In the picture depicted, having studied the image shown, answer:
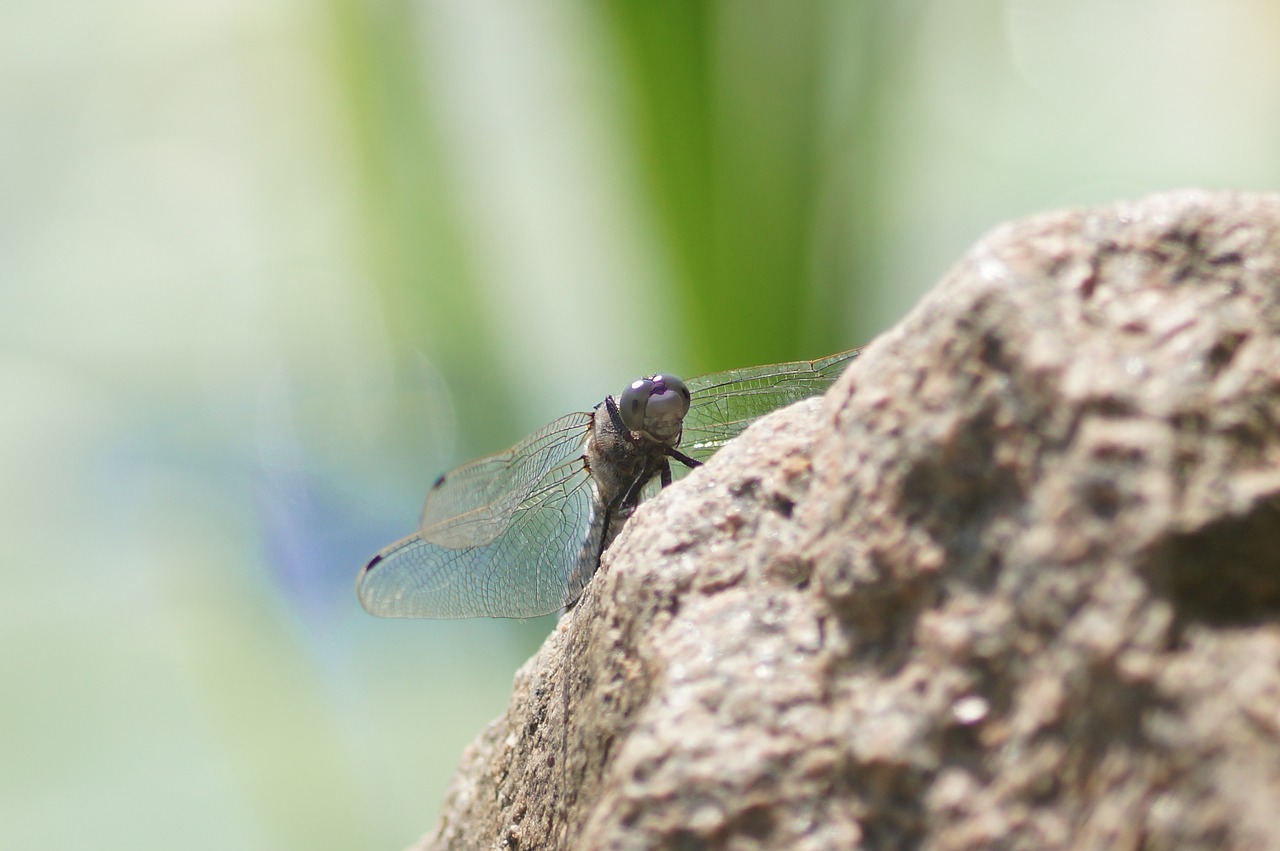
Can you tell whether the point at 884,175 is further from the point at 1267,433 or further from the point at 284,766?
the point at 284,766

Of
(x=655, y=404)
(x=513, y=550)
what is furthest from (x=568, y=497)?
(x=655, y=404)

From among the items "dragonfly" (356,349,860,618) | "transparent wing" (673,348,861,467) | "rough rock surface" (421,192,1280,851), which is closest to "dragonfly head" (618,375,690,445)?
"dragonfly" (356,349,860,618)

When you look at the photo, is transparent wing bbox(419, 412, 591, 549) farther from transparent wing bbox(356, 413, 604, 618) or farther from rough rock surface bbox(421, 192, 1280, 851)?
rough rock surface bbox(421, 192, 1280, 851)

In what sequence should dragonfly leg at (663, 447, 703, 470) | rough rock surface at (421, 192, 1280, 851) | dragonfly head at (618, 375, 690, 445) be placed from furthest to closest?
dragonfly leg at (663, 447, 703, 470), dragonfly head at (618, 375, 690, 445), rough rock surface at (421, 192, 1280, 851)

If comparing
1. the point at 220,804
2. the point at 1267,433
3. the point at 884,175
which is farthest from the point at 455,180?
the point at 1267,433

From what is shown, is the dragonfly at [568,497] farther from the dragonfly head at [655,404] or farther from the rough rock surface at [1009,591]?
the rough rock surface at [1009,591]
